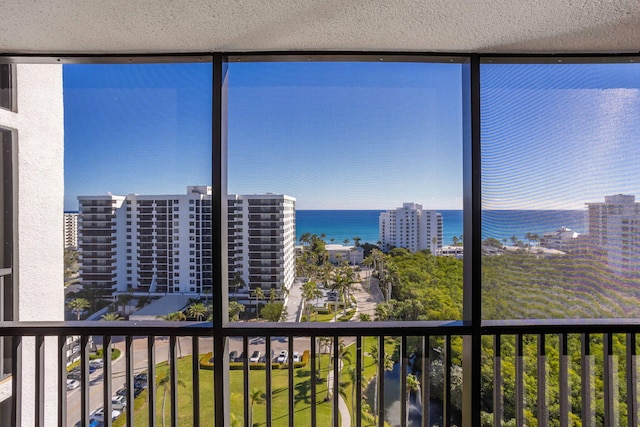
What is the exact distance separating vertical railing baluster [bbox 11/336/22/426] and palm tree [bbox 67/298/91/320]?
278 mm

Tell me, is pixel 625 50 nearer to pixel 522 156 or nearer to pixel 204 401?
pixel 522 156

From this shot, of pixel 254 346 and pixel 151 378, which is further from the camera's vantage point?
pixel 254 346

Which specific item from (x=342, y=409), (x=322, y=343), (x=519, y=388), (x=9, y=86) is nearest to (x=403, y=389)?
(x=342, y=409)

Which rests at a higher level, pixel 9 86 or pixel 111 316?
pixel 9 86

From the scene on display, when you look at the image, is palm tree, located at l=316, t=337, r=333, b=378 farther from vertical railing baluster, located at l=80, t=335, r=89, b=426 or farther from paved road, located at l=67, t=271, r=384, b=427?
vertical railing baluster, located at l=80, t=335, r=89, b=426

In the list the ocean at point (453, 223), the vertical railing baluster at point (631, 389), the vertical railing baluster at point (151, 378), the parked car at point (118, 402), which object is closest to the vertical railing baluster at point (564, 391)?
the vertical railing baluster at point (631, 389)

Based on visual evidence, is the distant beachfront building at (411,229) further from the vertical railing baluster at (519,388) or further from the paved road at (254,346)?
the vertical railing baluster at (519,388)

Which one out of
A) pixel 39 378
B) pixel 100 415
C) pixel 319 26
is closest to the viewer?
pixel 319 26

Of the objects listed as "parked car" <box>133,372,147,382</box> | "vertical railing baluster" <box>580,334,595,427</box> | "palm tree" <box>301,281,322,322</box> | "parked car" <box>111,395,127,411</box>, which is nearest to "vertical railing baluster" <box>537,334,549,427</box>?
"vertical railing baluster" <box>580,334,595,427</box>

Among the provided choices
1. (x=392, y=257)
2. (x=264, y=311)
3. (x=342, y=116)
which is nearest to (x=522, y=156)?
(x=392, y=257)

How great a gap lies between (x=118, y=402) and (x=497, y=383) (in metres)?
2.08

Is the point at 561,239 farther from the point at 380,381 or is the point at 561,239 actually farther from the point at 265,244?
the point at 265,244

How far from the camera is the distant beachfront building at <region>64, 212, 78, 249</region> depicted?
1.78 metres

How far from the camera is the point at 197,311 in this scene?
177 centimetres
